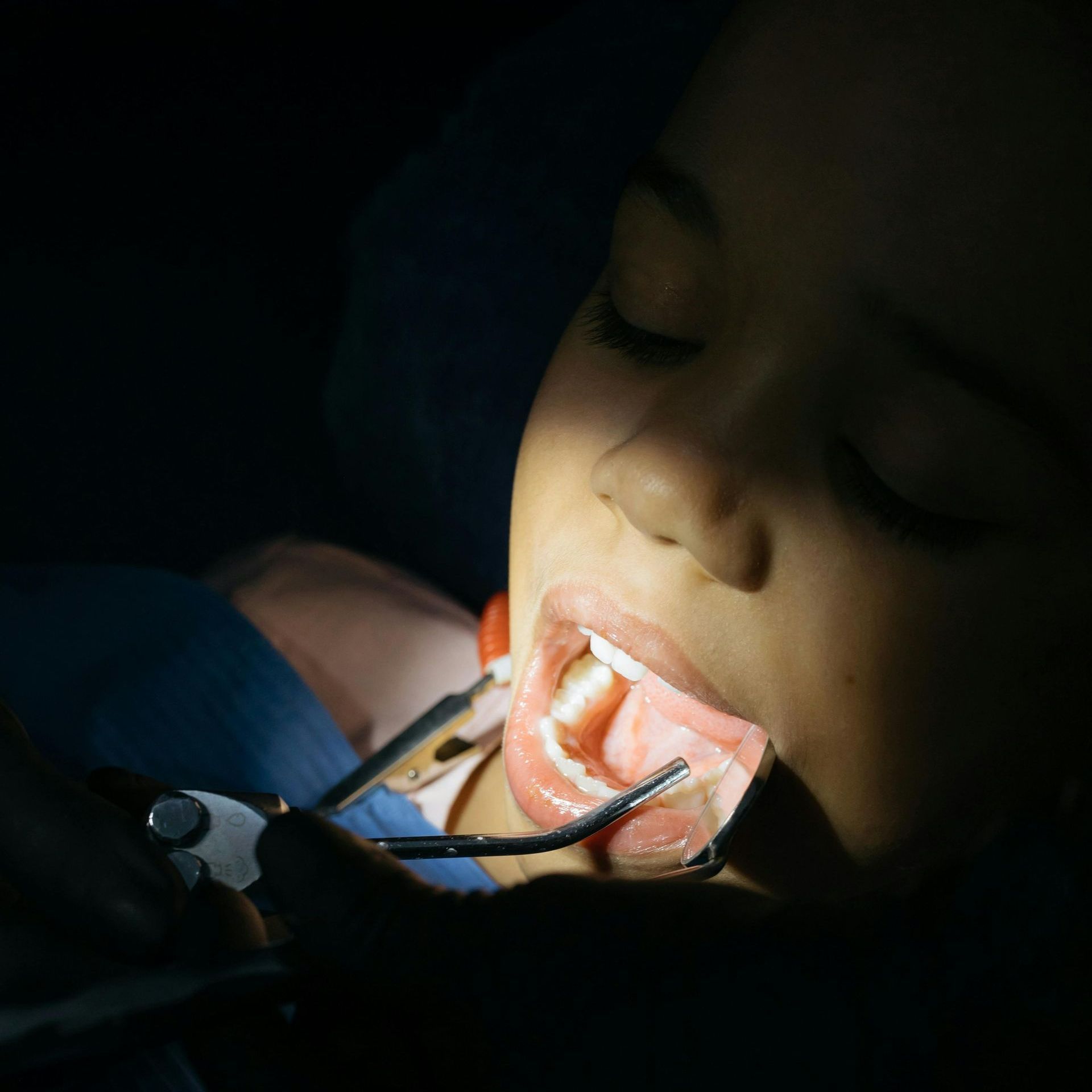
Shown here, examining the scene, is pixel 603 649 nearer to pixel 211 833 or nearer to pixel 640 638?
pixel 640 638

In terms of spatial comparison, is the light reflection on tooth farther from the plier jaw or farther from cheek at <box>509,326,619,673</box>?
the plier jaw

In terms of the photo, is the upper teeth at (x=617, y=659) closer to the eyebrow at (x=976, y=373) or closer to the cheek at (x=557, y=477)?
the cheek at (x=557, y=477)

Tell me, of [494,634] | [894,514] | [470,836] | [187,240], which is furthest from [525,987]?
[187,240]

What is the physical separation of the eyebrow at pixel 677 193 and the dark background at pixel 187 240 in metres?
0.66

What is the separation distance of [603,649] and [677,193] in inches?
10.1

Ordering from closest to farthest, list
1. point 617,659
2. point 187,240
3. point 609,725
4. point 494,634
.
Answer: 1. point 617,659
2. point 609,725
3. point 494,634
4. point 187,240

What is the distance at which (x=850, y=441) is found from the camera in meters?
0.53

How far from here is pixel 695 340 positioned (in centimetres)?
58

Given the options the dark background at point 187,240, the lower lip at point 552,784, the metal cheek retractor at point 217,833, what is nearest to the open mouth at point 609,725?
the lower lip at point 552,784

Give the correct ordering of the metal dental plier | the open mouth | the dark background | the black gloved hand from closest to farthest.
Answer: the black gloved hand, the open mouth, the metal dental plier, the dark background

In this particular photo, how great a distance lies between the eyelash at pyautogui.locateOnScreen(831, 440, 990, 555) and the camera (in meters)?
0.54

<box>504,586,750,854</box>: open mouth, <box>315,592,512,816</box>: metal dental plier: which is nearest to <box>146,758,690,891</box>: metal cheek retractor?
<box>504,586,750,854</box>: open mouth

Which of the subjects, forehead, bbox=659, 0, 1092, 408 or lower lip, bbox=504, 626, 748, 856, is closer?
forehead, bbox=659, 0, 1092, 408

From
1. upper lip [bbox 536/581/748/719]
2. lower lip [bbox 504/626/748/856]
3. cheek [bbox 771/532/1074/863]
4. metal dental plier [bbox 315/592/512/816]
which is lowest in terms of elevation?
metal dental plier [bbox 315/592/512/816]
